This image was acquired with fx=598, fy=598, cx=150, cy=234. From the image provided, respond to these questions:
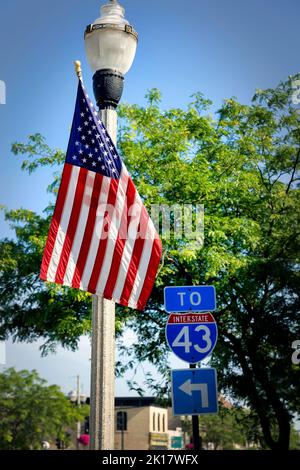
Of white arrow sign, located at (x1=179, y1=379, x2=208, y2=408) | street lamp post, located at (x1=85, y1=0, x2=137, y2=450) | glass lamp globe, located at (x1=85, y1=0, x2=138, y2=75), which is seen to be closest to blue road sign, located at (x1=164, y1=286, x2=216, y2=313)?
white arrow sign, located at (x1=179, y1=379, x2=208, y2=408)

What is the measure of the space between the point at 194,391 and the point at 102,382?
5.13 feet

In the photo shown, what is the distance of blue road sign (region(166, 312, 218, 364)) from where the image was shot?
7.27 meters

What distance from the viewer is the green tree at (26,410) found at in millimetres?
53156

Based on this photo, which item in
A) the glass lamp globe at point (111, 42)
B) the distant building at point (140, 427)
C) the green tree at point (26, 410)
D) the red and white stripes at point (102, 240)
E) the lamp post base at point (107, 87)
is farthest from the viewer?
the distant building at point (140, 427)

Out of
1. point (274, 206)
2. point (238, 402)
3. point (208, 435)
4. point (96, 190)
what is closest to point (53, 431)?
point (208, 435)

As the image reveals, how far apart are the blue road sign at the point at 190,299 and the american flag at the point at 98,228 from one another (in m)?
0.82

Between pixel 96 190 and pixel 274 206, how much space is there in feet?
42.9

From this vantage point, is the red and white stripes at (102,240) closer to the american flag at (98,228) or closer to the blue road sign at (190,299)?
the american flag at (98,228)

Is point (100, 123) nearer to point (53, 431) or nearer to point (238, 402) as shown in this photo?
point (238, 402)

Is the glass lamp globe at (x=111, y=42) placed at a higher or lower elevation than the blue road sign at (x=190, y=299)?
higher

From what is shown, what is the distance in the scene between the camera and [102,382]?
5.88 meters

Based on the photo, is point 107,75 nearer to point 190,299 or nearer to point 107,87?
point 107,87

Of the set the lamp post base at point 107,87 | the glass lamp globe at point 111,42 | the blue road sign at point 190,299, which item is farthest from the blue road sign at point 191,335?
the glass lamp globe at point 111,42

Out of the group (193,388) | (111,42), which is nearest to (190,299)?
(193,388)
